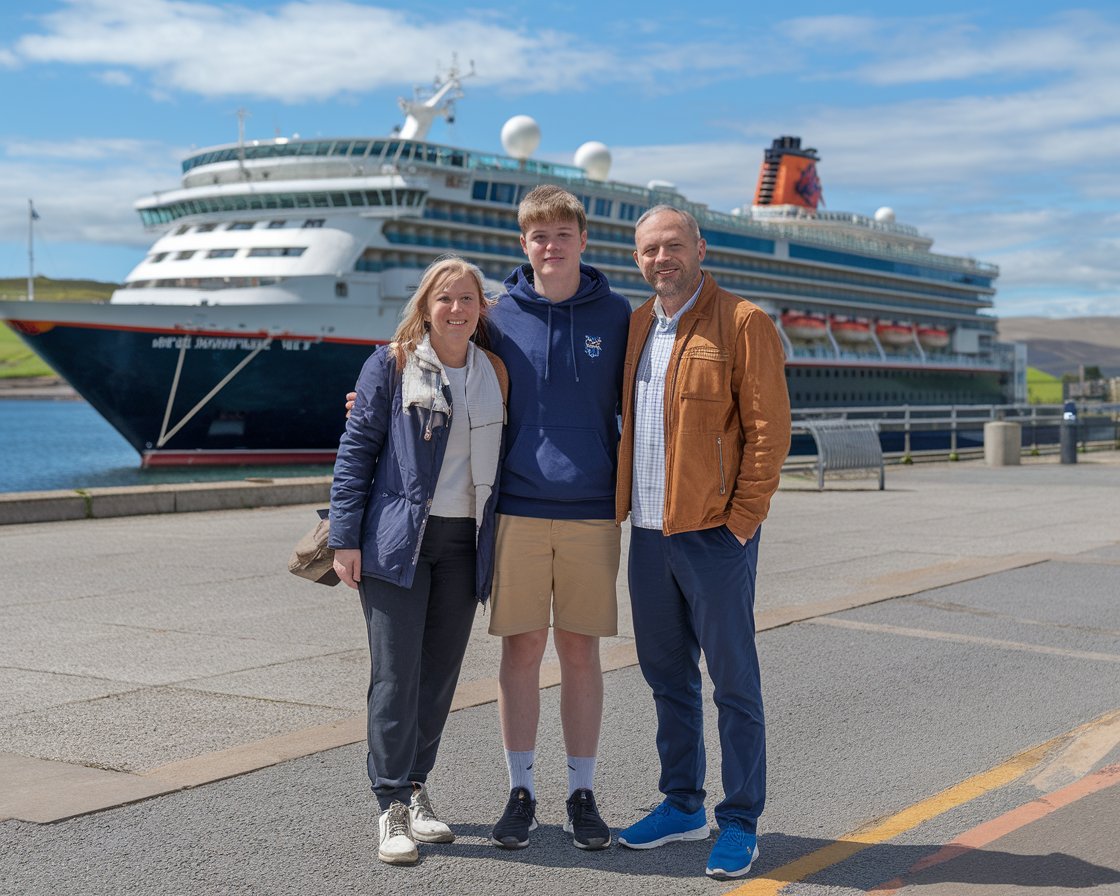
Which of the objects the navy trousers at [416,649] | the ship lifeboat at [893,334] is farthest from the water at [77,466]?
the ship lifeboat at [893,334]

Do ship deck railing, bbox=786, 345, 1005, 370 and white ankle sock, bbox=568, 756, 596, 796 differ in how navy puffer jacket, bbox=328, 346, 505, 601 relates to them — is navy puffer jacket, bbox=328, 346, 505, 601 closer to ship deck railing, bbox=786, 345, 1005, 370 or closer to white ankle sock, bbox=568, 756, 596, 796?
white ankle sock, bbox=568, 756, 596, 796

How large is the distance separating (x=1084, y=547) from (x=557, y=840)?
838cm

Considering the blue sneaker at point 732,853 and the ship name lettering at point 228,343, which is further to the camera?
the ship name lettering at point 228,343

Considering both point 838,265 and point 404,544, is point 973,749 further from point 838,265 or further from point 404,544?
point 838,265

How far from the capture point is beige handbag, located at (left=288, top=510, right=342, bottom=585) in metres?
4.11

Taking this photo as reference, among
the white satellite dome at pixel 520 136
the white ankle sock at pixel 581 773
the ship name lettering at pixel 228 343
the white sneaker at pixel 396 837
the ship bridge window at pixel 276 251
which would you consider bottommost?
the white sneaker at pixel 396 837

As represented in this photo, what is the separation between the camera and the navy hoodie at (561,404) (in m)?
4.05

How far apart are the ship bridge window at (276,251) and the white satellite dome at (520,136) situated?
1058cm

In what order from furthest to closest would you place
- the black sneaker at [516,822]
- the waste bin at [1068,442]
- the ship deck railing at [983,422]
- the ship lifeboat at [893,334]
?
the ship lifeboat at [893,334]
the waste bin at [1068,442]
the ship deck railing at [983,422]
the black sneaker at [516,822]

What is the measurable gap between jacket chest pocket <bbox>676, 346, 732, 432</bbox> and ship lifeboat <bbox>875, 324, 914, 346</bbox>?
58.4m

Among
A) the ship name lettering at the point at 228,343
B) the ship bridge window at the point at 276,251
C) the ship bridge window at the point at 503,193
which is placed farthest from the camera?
the ship bridge window at the point at 503,193

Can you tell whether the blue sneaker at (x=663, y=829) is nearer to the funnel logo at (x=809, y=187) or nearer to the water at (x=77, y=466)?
the water at (x=77, y=466)

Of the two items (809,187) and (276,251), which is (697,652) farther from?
(809,187)

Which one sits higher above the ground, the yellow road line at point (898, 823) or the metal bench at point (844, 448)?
the metal bench at point (844, 448)
